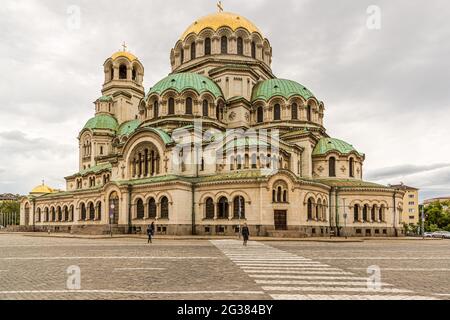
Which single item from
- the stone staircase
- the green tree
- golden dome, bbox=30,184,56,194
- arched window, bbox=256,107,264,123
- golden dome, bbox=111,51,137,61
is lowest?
the green tree

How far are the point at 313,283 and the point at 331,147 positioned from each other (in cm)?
4378

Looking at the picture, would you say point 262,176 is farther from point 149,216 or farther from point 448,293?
point 448,293

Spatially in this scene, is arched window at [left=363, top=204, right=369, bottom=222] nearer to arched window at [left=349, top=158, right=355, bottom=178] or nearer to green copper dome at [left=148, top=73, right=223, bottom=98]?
arched window at [left=349, top=158, right=355, bottom=178]

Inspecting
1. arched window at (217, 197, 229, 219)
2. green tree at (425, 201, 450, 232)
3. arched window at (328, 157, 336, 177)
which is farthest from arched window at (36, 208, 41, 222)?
green tree at (425, 201, 450, 232)

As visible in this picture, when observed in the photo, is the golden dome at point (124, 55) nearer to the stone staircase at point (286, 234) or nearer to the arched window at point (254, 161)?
the arched window at point (254, 161)

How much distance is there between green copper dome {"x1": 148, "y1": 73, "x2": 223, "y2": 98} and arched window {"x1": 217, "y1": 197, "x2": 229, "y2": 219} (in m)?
16.3

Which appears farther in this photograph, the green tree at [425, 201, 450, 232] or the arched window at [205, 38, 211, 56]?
the green tree at [425, 201, 450, 232]

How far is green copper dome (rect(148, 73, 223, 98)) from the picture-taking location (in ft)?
172

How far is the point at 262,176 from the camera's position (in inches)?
1609

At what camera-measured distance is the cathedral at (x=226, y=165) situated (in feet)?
139

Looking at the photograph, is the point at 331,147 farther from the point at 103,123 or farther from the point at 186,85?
the point at 103,123

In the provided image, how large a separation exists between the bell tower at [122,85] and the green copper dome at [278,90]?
1024 inches
